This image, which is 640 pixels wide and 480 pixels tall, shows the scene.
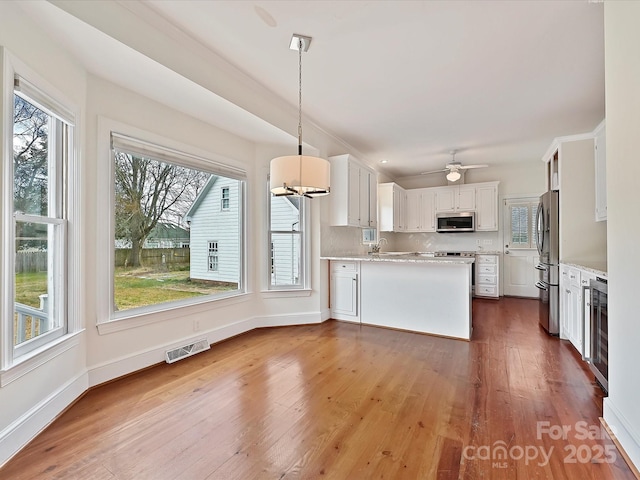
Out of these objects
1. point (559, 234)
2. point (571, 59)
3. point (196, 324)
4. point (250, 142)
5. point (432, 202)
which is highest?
point (571, 59)

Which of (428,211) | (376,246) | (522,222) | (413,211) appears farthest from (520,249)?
(376,246)

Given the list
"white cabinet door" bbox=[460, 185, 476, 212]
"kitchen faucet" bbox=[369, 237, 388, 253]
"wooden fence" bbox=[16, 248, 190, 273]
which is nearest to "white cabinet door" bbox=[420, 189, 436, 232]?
"white cabinet door" bbox=[460, 185, 476, 212]

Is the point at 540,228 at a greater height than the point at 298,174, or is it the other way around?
the point at 298,174

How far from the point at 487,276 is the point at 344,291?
3547 mm

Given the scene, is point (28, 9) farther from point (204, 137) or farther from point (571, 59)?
point (571, 59)

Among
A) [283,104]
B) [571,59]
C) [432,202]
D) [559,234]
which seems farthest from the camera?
[432,202]

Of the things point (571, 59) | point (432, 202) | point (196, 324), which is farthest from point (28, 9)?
point (432, 202)

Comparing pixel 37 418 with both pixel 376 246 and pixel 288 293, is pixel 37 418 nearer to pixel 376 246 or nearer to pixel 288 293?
pixel 288 293

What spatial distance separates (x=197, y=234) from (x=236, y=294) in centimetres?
89

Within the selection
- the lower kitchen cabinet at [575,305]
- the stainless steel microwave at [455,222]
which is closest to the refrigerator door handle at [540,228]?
the lower kitchen cabinet at [575,305]

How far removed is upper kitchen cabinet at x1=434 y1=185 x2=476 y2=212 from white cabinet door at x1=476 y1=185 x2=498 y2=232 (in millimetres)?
113

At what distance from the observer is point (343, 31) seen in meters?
2.28

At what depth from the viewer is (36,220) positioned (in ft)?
6.43

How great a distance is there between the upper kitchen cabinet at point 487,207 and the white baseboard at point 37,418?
6743 millimetres
